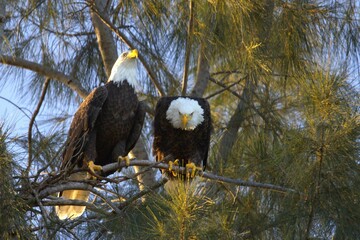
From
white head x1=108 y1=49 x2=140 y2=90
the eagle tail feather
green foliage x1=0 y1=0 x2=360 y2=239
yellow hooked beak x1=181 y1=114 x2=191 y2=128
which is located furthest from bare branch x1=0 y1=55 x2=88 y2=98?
yellow hooked beak x1=181 y1=114 x2=191 y2=128

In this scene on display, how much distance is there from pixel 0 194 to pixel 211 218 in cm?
78

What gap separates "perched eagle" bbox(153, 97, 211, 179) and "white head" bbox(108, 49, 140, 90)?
22 centimetres

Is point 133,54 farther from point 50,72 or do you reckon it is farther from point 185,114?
point 50,72

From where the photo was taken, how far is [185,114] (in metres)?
4.45

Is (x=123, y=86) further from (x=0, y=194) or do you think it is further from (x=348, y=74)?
(x=0, y=194)

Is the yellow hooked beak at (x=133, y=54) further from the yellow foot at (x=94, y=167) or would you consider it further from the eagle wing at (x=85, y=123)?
the yellow foot at (x=94, y=167)

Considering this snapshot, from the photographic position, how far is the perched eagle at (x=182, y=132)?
454cm

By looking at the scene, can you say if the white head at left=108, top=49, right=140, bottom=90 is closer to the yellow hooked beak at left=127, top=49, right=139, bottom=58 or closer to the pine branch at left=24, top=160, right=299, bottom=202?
the yellow hooked beak at left=127, top=49, right=139, bottom=58

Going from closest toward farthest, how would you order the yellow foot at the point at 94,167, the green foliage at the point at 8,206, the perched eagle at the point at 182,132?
the green foliage at the point at 8,206
the yellow foot at the point at 94,167
the perched eagle at the point at 182,132

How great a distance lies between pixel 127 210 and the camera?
3707 mm

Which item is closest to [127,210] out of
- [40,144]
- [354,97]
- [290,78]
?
[40,144]

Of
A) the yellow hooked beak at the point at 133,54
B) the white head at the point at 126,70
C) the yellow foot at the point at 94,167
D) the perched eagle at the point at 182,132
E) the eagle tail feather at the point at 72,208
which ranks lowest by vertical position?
the eagle tail feather at the point at 72,208

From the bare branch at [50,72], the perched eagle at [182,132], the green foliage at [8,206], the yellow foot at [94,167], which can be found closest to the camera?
the green foliage at [8,206]

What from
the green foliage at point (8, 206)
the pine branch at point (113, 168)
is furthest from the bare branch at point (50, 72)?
the green foliage at point (8, 206)
